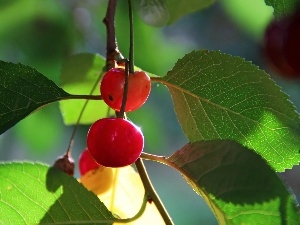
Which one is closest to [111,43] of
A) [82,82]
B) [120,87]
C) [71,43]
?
[120,87]

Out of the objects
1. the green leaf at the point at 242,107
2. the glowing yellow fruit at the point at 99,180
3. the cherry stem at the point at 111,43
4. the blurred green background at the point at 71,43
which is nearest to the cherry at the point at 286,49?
the green leaf at the point at 242,107

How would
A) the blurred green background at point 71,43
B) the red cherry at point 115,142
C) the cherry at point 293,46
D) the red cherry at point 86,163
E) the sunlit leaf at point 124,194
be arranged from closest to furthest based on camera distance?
the cherry at point 293,46, the red cherry at point 115,142, the sunlit leaf at point 124,194, the red cherry at point 86,163, the blurred green background at point 71,43

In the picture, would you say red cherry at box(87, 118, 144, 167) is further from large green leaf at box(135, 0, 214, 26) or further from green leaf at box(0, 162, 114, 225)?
large green leaf at box(135, 0, 214, 26)

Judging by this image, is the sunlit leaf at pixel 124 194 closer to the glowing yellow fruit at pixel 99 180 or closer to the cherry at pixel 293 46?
the glowing yellow fruit at pixel 99 180

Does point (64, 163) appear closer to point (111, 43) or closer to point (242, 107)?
point (111, 43)

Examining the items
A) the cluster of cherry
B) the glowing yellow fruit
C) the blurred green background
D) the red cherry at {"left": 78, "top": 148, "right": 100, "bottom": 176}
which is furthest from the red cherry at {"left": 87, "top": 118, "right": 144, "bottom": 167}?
the blurred green background

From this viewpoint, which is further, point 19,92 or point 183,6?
point 183,6
